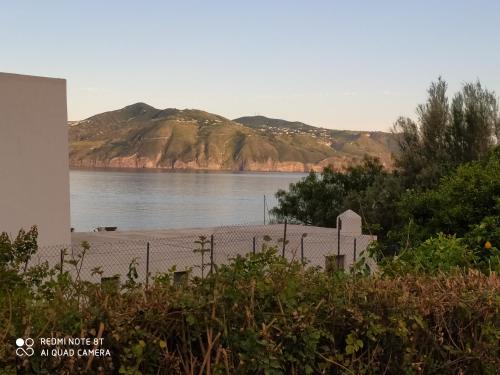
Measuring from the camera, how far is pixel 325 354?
316 centimetres

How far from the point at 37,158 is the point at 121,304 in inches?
453

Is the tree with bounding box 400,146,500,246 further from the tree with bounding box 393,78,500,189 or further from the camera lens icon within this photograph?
the tree with bounding box 393,78,500,189

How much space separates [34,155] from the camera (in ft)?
44.5

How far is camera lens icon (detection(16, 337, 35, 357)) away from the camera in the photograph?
8.71 feet

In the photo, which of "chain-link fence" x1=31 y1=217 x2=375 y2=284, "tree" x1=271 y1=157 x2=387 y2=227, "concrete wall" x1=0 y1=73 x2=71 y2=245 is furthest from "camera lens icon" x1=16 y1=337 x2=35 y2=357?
"tree" x1=271 y1=157 x2=387 y2=227

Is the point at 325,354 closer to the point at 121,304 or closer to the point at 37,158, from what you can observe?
the point at 121,304

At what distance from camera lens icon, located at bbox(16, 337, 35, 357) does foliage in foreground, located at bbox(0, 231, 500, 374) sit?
0.03 meters

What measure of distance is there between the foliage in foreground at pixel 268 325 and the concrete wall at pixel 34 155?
10.5 meters

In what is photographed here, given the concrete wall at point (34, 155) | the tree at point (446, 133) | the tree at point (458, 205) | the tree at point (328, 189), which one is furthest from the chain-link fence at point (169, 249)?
the tree at point (328, 189)

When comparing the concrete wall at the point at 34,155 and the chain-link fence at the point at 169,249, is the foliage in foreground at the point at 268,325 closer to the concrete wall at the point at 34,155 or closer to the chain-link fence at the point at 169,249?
the chain-link fence at the point at 169,249

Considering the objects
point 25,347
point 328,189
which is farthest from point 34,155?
point 328,189

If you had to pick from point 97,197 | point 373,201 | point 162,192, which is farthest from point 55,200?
point 162,192

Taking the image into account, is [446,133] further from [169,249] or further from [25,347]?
[25,347]

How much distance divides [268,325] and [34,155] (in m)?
A: 11.8
